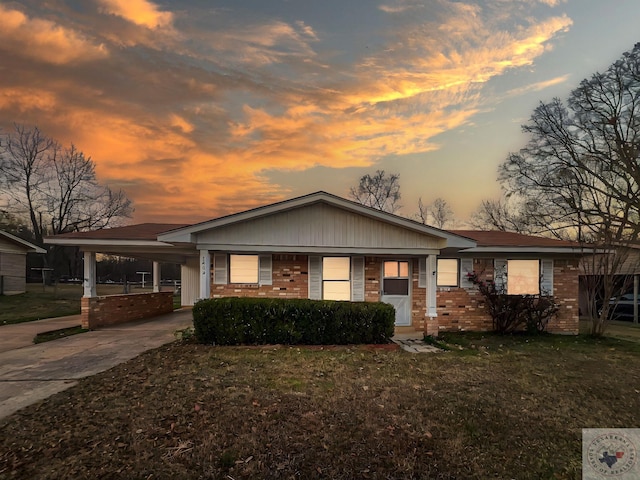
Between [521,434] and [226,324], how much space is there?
20.1ft

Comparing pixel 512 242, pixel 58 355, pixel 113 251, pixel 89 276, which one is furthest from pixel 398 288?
pixel 89 276

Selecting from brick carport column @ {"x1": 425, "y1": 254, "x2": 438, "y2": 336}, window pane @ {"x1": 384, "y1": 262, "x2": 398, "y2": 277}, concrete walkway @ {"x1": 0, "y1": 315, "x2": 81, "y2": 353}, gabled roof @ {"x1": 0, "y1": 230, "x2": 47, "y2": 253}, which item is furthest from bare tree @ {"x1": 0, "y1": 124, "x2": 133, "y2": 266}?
brick carport column @ {"x1": 425, "y1": 254, "x2": 438, "y2": 336}

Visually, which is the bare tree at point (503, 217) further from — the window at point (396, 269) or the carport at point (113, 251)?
the carport at point (113, 251)

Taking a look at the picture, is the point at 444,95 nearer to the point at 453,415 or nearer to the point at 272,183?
the point at 272,183

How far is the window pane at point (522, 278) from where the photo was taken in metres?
12.0

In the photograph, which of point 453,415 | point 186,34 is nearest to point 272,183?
point 186,34

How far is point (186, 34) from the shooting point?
10758 mm

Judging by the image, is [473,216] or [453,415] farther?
[473,216]

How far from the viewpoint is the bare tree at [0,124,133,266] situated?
1188 inches

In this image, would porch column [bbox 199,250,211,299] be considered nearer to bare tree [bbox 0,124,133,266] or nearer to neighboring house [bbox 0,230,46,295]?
neighboring house [bbox 0,230,46,295]

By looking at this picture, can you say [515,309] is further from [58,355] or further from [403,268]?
[58,355]

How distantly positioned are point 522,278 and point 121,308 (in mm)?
13549

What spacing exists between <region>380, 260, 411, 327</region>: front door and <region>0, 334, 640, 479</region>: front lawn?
4240 mm

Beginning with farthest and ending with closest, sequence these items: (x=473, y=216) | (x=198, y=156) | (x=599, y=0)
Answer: (x=473, y=216), (x=198, y=156), (x=599, y=0)
